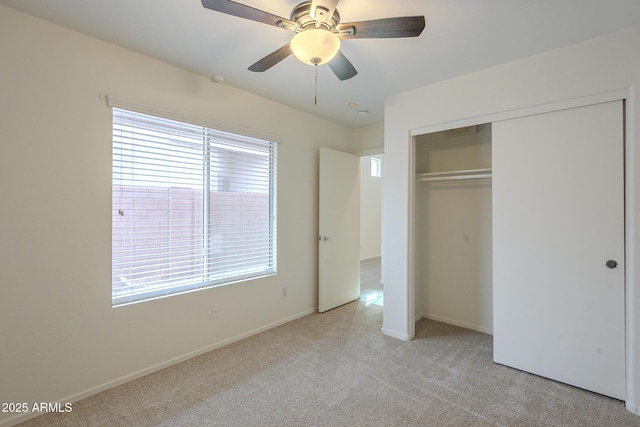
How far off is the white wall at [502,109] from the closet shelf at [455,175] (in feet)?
1.73

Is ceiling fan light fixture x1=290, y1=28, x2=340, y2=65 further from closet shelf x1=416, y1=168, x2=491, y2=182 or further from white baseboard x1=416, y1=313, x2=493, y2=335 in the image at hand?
white baseboard x1=416, y1=313, x2=493, y2=335

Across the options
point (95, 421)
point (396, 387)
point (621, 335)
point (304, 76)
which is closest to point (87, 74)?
point (304, 76)

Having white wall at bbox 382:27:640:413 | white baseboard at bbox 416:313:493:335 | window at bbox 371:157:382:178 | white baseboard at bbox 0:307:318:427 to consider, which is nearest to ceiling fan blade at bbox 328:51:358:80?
white wall at bbox 382:27:640:413

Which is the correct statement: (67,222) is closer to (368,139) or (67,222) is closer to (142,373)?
(142,373)

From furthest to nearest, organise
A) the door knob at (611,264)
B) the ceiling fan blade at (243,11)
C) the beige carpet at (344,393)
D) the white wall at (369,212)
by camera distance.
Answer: the white wall at (369,212)
the door knob at (611,264)
the beige carpet at (344,393)
the ceiling fan blade at (243,11)

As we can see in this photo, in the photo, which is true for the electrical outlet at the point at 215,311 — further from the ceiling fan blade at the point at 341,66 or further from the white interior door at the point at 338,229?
the ceiling fan blade at the point at 341,66

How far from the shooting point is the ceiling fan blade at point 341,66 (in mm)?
1775

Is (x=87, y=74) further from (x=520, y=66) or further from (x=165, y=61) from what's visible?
(x=520, y=66)

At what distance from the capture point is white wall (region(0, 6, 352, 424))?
1.84 m

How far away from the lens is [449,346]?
2873 mm

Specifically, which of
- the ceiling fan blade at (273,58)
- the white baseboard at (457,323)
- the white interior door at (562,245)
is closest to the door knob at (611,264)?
the white interior door at (562,245)

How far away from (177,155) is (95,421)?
6.42ft

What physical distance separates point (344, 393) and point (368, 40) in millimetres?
2529

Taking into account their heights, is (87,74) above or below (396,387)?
above
